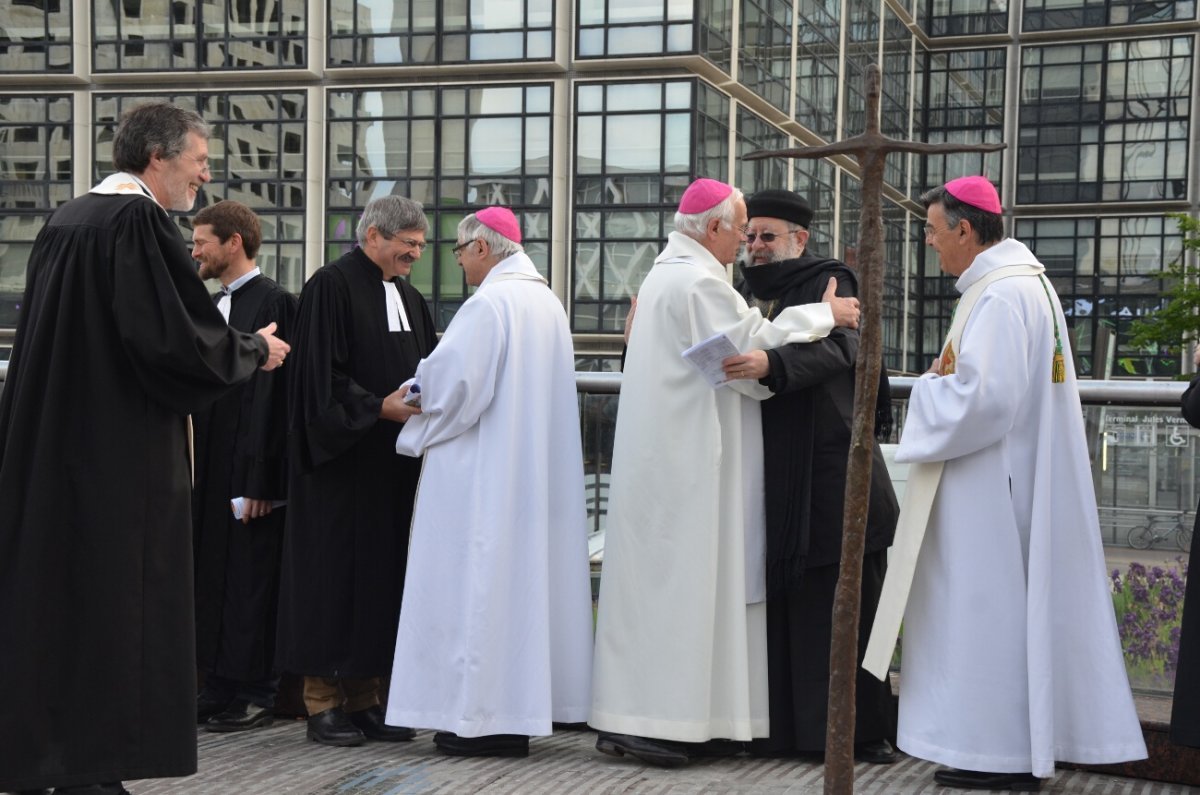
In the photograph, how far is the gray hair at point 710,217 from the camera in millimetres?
5578

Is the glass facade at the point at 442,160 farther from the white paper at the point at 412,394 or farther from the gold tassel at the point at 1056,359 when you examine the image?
the gold tassel at the point at 1056,359

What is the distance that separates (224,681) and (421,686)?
3.96ft

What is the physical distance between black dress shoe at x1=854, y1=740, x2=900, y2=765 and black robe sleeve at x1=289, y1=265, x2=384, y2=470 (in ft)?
6.97

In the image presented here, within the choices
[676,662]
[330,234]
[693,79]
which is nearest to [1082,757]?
[676,662]

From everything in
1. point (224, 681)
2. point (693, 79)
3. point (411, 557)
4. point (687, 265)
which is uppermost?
point (693, 79)

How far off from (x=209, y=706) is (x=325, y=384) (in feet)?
4.94

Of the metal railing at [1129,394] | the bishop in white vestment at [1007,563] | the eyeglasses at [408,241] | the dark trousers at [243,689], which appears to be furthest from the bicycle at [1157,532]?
the dark trousers at [243,689]

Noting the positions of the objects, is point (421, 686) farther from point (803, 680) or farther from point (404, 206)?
point (404, 206)

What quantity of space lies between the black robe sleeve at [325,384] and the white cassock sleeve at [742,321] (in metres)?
1.23

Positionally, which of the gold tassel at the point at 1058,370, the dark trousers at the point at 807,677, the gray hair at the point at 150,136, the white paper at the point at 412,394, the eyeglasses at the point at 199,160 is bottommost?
the dark trousers at the point at 807,677

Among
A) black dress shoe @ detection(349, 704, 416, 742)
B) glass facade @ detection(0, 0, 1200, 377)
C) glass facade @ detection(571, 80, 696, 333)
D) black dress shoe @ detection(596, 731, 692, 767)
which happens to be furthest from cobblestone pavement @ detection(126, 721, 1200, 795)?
glass facade @ detection(0, 0, 1200, 377)

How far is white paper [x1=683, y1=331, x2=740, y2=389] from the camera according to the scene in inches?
209

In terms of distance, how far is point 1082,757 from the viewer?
4992mm

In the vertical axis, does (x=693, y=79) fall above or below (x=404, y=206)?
above
